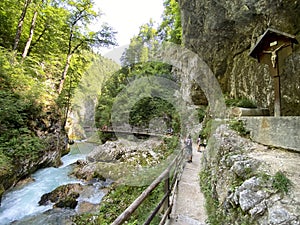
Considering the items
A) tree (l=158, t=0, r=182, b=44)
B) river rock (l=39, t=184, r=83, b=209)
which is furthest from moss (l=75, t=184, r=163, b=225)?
tree (l=158, t=0, r=182, b=44)

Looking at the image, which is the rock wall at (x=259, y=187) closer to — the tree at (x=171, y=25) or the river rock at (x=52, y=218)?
the river rock at (x=52, y=218)

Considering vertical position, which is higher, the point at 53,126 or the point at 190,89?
the point at 190,89

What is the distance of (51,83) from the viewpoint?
44.9 feet

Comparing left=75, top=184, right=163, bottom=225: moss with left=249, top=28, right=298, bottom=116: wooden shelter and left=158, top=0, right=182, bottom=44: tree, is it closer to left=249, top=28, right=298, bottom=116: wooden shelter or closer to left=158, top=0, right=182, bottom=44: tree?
left=249, top=28, right=298, bottom=116: wooden shelter

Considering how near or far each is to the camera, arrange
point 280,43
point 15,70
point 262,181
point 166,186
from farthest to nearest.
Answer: point 15,70, point 280,43, point 166,186, point 262,181

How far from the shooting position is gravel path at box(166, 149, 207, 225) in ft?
11.7

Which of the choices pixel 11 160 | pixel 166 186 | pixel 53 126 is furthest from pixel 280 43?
pixel 53 126

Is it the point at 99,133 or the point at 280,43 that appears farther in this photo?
the point at 99,133

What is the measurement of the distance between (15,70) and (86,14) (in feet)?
27.5

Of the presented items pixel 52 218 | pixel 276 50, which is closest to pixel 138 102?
pixel 52 218

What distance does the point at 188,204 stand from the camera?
4281mm

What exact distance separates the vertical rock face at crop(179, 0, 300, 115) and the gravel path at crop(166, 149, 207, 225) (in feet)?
11.8

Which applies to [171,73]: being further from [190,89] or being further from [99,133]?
[99,133]

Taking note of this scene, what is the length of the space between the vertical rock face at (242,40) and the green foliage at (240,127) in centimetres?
168
